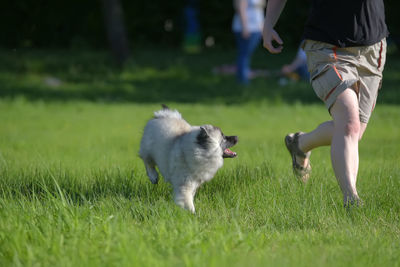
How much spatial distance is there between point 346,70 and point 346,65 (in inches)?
1.8

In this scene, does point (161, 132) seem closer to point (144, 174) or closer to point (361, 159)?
point (144, 174)

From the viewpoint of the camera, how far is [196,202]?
410 cm

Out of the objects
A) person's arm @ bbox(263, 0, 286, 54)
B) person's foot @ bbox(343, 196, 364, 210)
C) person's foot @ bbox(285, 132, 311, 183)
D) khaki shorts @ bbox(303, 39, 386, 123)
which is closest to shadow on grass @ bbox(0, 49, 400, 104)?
person's foot @ bbox(285, 132, 311, 183)

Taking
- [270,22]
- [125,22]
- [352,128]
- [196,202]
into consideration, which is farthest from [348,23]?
[125,22]

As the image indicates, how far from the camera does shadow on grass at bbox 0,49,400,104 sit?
11930mm

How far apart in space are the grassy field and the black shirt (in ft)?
3.79

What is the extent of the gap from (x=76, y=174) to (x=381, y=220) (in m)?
2.57

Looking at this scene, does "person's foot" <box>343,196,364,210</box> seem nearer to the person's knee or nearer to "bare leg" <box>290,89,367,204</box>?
"bare leg" <box>290,89,367,204</box>

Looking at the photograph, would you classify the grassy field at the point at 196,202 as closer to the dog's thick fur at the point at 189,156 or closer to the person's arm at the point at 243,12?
the dog's thick fur at the point at 189,156

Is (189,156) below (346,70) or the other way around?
below

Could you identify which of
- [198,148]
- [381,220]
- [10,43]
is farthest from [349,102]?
[10,43]

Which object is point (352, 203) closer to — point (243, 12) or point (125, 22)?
point (243, 12)

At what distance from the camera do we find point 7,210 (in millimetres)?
3326

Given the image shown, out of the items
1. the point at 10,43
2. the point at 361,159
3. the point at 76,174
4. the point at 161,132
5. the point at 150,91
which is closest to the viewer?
the point at 161,132
